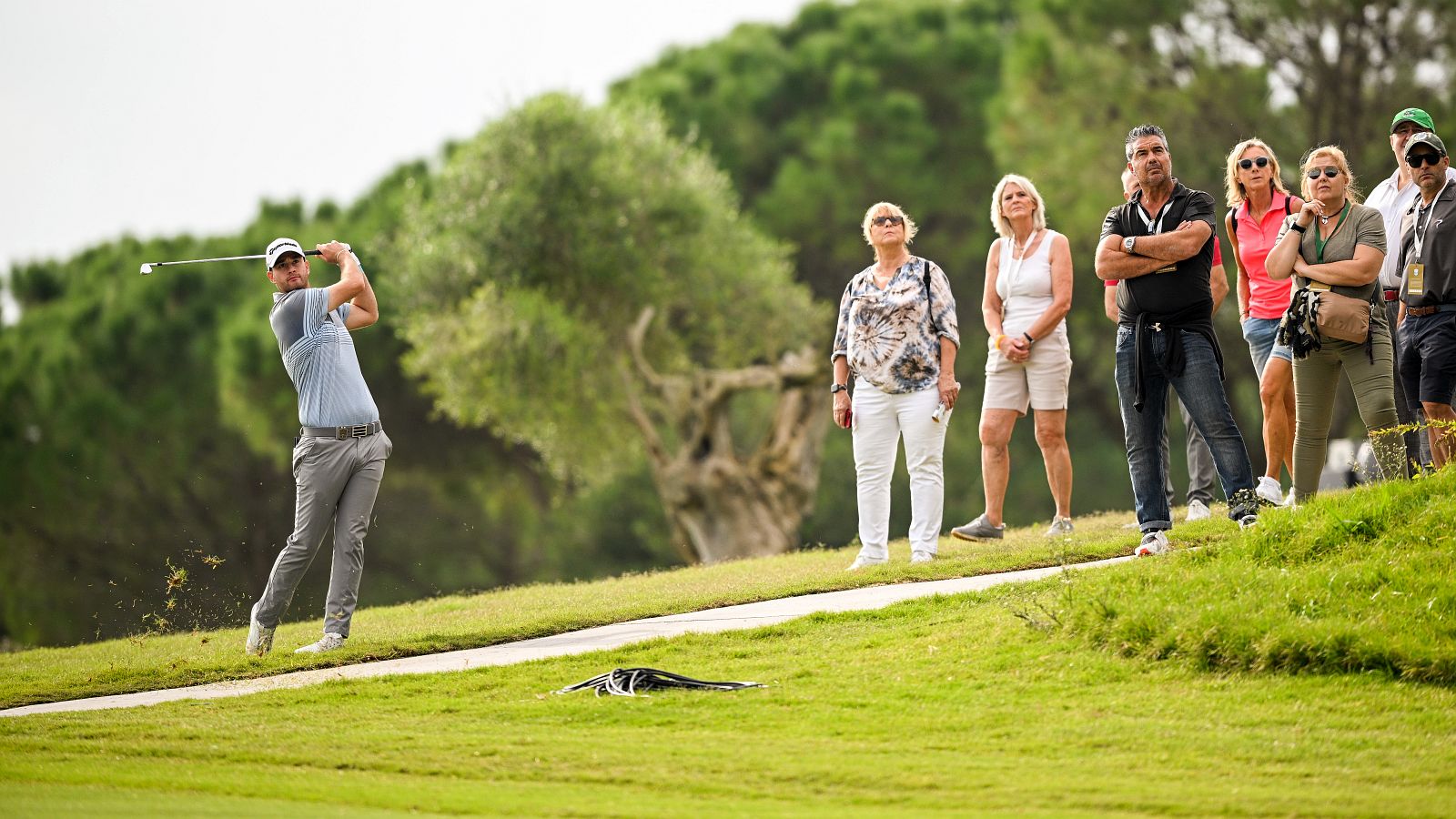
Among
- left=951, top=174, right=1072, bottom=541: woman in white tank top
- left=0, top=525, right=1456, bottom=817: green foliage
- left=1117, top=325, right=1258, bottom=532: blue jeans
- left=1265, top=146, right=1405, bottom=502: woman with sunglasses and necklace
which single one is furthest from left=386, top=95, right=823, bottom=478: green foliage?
left=0, top=525, right=1456, bottom=817: green foliage

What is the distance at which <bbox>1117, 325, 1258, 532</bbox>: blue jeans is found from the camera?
8.97m

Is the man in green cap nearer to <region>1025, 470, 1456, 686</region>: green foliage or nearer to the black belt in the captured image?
<region>1025, 470, 1456, 686</region>: green foliage

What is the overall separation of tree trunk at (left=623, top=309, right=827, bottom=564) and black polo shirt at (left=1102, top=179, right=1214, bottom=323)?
1887cm

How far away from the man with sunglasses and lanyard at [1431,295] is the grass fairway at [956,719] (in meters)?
0.79

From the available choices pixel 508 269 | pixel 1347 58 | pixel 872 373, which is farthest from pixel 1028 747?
pixel 1347 58

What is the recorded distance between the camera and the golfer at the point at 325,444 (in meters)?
8.95

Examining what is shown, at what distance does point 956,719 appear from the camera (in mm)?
6637

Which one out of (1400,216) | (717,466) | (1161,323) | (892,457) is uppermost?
(1400,216)

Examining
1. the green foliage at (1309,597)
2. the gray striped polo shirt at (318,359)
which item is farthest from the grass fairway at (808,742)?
the gray striped polo shirt at (318,359)

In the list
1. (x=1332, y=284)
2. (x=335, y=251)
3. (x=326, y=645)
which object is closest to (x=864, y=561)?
(x=1332, y=284)

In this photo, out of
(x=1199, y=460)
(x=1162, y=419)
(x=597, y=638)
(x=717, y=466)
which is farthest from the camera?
(x=717, y=466)

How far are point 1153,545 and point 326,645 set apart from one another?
469 centimetres

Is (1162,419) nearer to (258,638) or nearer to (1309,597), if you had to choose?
(1309,597)

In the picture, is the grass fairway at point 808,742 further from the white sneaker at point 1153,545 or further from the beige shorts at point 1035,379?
the beige shorts at point 1035,379
